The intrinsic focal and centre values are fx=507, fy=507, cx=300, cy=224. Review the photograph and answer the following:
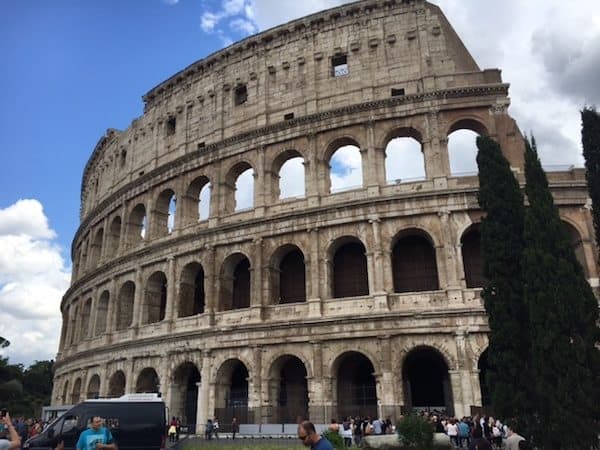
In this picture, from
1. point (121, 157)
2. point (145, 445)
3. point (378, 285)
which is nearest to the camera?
point (145, 445)

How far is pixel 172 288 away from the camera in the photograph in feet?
73.7

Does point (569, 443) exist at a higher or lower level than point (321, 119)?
lower

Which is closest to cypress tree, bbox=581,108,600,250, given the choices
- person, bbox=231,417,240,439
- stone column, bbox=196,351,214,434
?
person, bbox=231,417,240,439

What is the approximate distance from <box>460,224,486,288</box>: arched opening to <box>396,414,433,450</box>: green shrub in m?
8.18

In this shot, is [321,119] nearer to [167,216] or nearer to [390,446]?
[167,216]

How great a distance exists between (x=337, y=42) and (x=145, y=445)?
58.5 feet

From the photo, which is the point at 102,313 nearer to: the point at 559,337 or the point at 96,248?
the point at 96,248

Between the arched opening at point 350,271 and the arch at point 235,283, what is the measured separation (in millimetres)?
4027

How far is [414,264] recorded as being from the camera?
19.5 metres

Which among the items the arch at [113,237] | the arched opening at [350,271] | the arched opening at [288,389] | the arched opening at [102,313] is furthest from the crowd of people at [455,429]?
the arch at [113,237]

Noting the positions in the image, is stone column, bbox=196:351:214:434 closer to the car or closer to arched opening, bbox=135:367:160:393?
arched opening, bbox=135:367:160:393

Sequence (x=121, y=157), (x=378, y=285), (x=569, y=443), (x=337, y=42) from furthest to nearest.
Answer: (x=121, y=157)
(x=337, y=42)
(x=378, y=285)
(x=569, y=443)

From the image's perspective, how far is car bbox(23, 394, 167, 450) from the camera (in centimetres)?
1227

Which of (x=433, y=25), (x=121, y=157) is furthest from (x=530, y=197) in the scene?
(x=121, y=157)
